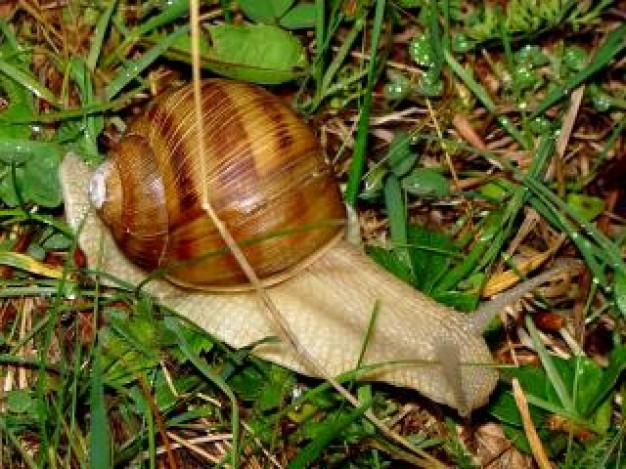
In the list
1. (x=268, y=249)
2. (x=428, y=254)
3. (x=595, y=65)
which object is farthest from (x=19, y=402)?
(x=595, y=65)

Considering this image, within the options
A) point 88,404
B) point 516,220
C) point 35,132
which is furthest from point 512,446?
point 35,132

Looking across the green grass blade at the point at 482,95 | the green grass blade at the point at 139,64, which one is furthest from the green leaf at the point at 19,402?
the green grass blade at the point at 482,95

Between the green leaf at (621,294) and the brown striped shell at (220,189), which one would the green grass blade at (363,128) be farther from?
the green leaf at (621,294)

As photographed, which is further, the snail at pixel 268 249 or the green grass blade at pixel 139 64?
the green grass blade at pixel 139 64

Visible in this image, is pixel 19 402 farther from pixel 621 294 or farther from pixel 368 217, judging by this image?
pixel 621 294

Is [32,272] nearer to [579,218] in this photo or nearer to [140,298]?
[140,298]

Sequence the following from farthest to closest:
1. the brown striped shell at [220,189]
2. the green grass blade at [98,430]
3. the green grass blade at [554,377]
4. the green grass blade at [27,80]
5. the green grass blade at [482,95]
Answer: the green grass blade at [482,95], the green grass blade at [27,80], the green grass blade at [554,377], the brown striped shell at [220,189], the green grass blade at [98,430]

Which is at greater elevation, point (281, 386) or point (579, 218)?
point (579, 218)

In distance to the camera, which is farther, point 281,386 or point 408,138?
point 408,138
